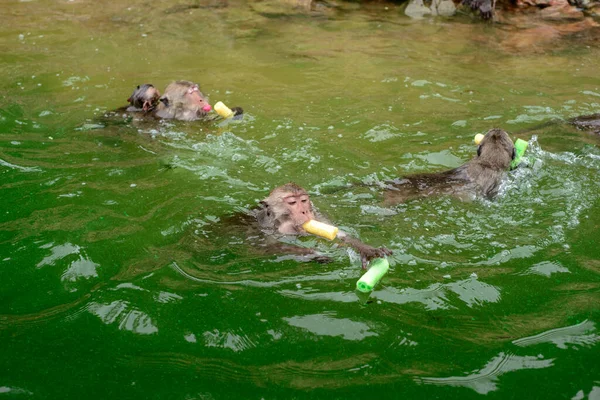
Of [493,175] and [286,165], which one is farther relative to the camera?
[286,165]

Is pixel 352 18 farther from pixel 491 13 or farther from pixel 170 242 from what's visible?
pixel 170 242

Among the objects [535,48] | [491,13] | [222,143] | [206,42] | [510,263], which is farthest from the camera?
[491,13]

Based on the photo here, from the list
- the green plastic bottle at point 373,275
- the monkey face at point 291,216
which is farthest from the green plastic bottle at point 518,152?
the green plastic bottle at point 373,275

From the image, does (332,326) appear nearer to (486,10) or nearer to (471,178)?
(471,178)

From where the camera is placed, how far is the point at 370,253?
538 centimetres

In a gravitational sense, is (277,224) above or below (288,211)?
below

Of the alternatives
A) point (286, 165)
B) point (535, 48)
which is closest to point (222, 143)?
point (286, 165)

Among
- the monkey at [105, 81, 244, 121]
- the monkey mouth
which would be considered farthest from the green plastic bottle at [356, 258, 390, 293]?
the monkey mouth

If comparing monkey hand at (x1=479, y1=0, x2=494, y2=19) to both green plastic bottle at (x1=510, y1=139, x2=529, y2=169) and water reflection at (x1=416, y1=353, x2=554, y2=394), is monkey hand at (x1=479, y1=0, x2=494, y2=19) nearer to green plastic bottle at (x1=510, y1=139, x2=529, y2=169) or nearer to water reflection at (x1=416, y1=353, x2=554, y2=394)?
green plastic bottle at (x1=510, y1=139, x2=529, y2=169)

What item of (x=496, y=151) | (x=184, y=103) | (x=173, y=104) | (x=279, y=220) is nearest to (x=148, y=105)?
(x=173, y=104)

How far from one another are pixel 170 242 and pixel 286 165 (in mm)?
2197

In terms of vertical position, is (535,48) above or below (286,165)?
above

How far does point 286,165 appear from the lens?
25.6 ft

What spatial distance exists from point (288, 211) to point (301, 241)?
1.04 ft
